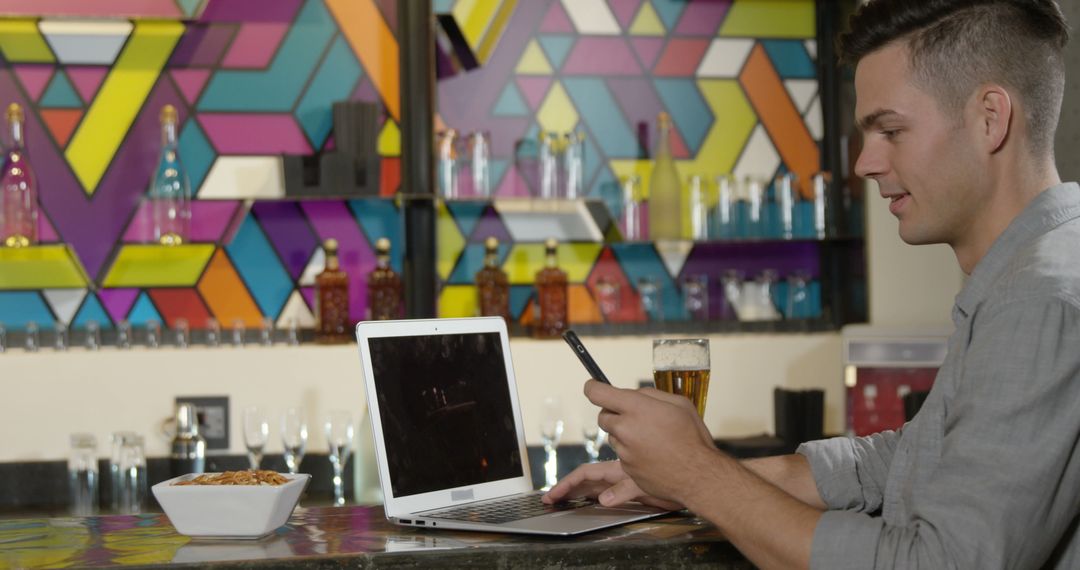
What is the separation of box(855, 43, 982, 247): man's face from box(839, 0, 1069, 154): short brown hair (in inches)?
0.9

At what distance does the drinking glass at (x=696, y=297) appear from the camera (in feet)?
12.5

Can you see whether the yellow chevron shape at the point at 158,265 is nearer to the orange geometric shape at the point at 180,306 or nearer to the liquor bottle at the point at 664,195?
the orange geometric shape at the point at 180,306

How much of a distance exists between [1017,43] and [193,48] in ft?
8.92

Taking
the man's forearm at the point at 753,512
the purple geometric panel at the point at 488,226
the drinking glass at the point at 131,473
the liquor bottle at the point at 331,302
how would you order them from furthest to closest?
the purple geometric panel at the point at 488,226 → the liquor bottle at the point at 331,302 → the drinking glass at the point at 131,473 → the man's forearm at the point at 753,512

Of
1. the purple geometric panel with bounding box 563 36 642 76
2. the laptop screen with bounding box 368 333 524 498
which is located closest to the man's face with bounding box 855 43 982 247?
the laptop screen with bounding box 368 333 524 498

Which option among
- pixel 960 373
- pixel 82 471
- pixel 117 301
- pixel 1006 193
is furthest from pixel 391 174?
pixel 960 373

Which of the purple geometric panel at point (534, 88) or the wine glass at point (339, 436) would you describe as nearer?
the wine glass at point (339, 436)

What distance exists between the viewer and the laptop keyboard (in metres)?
1.60

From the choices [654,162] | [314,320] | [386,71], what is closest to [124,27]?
[386,71]

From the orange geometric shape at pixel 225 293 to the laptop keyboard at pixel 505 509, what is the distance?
6.62 ft

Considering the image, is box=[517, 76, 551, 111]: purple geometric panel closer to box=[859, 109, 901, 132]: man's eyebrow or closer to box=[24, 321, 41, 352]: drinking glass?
box=[24, 321, 41, 352]: drinking glass

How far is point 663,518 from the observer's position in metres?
1.67

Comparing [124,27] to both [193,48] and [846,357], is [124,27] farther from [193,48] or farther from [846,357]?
[846,357]

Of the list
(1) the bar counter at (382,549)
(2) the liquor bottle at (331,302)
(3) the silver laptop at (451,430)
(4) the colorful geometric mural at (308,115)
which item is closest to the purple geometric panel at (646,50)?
(4) the colorful geometric mural at (308,115)
